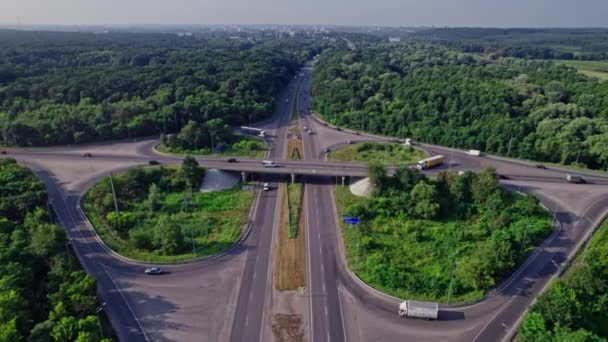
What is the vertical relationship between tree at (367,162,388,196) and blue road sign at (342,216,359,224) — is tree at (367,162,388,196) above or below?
above

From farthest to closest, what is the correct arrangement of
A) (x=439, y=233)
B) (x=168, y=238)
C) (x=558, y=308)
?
(x=439, y=233) → (x=168, y=238) → (x=558, y=308)

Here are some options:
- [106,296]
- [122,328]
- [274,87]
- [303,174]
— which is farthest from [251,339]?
[274,87]

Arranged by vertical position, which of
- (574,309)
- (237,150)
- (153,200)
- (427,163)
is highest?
(427,163)

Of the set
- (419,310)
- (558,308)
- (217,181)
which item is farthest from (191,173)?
(558,308)

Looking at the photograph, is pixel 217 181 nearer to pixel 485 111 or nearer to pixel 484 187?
pixel 484 187

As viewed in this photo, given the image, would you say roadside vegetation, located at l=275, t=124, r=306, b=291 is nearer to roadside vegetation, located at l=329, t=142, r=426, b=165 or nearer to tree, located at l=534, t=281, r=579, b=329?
roadside vegetation, located at l=329, t=142, r=426, b=165

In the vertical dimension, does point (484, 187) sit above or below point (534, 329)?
above

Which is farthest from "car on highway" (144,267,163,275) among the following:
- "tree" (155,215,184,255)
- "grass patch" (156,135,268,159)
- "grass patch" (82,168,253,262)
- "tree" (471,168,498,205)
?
"tree" (471,168,498,205)
